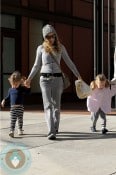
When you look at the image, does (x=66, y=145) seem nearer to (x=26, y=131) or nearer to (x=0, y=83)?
(x=26, y=131)

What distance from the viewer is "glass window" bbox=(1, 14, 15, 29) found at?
750 inches

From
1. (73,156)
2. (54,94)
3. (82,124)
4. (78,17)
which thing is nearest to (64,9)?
(78,17)

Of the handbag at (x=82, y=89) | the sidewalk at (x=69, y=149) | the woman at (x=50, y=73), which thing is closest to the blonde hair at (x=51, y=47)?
the woman at (x=50, y=73)

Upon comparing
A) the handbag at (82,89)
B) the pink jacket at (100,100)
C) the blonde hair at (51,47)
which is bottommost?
the pink jacket at (100,100)

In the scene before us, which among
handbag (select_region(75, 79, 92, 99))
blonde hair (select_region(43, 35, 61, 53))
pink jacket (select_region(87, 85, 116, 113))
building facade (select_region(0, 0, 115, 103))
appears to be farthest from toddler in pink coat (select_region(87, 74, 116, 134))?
building facade (select_region(0, 0, 115, 103))

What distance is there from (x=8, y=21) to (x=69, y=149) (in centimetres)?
1165

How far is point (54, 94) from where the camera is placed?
9602 mm

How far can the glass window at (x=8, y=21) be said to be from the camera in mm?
19053

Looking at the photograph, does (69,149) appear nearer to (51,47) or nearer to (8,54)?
(51,47)

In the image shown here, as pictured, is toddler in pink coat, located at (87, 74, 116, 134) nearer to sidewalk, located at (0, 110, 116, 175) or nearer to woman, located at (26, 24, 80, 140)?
sidewalk, located at (0, 110, 116, 175)

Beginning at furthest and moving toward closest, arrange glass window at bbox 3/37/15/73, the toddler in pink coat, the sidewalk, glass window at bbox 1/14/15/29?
glass window at bbox 3/37/15/73
glass window at bbox 1/14/15/29
the toddler in pink coat
the sidewalk

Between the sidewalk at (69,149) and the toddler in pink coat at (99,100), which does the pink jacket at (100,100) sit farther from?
the sidewalk at (69,149)

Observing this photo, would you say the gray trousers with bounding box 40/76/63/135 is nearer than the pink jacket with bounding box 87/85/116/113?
Yes

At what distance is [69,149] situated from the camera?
839 centimetres
